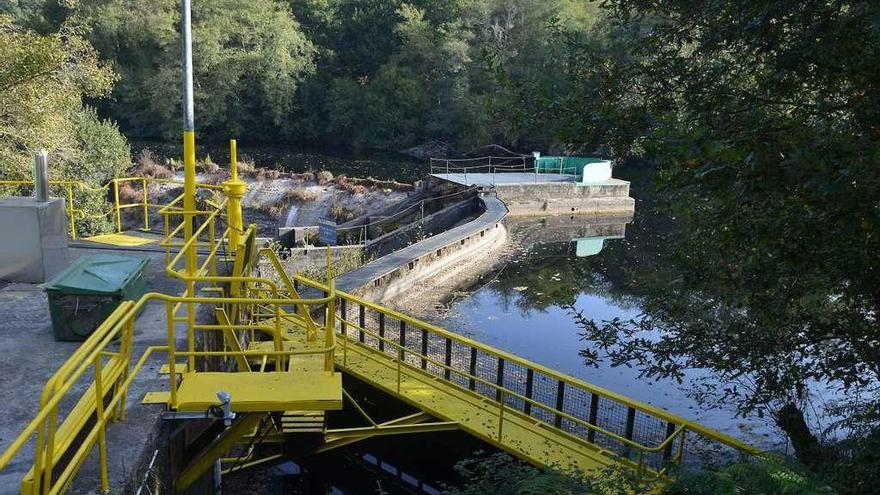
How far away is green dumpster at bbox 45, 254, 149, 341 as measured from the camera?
6348mm

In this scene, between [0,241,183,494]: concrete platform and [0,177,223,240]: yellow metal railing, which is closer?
[0,241,183,494]: concrete platform

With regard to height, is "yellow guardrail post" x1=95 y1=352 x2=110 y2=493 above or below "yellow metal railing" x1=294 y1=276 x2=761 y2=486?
above

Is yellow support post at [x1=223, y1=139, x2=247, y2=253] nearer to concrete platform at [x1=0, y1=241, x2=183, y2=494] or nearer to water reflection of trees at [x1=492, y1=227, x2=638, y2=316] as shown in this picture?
concrete platform at [x1=0, y1=241, x2=183, y2=494]

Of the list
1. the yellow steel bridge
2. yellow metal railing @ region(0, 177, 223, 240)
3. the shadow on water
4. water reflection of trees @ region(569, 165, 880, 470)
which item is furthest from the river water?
yellow metal railing @ region(0, 177, 223, 240)

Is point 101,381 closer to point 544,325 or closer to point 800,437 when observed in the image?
point 800,437

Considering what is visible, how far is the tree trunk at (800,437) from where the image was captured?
612cm

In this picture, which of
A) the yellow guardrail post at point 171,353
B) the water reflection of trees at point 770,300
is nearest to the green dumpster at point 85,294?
the yellow guardrail post at point 171,353

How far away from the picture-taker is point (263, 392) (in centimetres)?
544

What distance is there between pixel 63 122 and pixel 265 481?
13.4 m

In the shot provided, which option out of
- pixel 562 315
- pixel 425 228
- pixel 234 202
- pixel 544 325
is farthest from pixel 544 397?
pixel 425 228

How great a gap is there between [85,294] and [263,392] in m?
2.14

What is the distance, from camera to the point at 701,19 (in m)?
5.82

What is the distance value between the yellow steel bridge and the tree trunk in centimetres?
42

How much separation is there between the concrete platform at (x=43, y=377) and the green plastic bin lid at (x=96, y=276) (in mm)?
628
